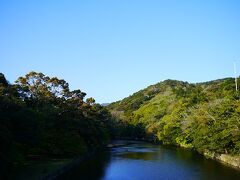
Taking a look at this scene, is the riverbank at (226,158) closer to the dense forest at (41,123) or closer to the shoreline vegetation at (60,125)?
the shoreline vegetation at (60,125)

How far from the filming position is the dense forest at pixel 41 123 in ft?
90.6

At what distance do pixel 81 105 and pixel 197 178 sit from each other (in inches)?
1176

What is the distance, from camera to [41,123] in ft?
110

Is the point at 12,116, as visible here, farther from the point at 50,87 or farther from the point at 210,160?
the point at 210,160

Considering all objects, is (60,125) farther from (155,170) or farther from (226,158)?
(226,158)

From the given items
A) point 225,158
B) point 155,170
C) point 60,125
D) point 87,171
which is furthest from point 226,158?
point 60,125

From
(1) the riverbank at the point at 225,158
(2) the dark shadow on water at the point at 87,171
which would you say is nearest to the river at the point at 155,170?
(2) the dark shadow on water at the point at 87,171

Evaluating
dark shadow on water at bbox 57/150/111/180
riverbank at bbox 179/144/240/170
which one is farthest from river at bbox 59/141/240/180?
riverbank at bbox 179/144/240/170

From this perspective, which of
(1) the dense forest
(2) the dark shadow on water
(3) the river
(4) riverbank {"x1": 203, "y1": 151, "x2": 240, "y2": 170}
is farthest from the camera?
(4) riverbank {"x1": 203, "y1": 151, "x2": 240, "y2": 170}

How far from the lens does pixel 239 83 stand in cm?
8131

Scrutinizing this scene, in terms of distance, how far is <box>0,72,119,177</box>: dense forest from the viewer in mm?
27609

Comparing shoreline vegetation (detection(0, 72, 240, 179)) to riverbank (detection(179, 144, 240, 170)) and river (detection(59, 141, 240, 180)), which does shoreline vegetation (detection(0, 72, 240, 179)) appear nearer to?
riverbank (detection(179, 144, 240, 170))

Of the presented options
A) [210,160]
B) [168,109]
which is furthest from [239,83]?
[210,160]

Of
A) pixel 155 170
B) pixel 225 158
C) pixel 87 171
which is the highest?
pixel 225 158
